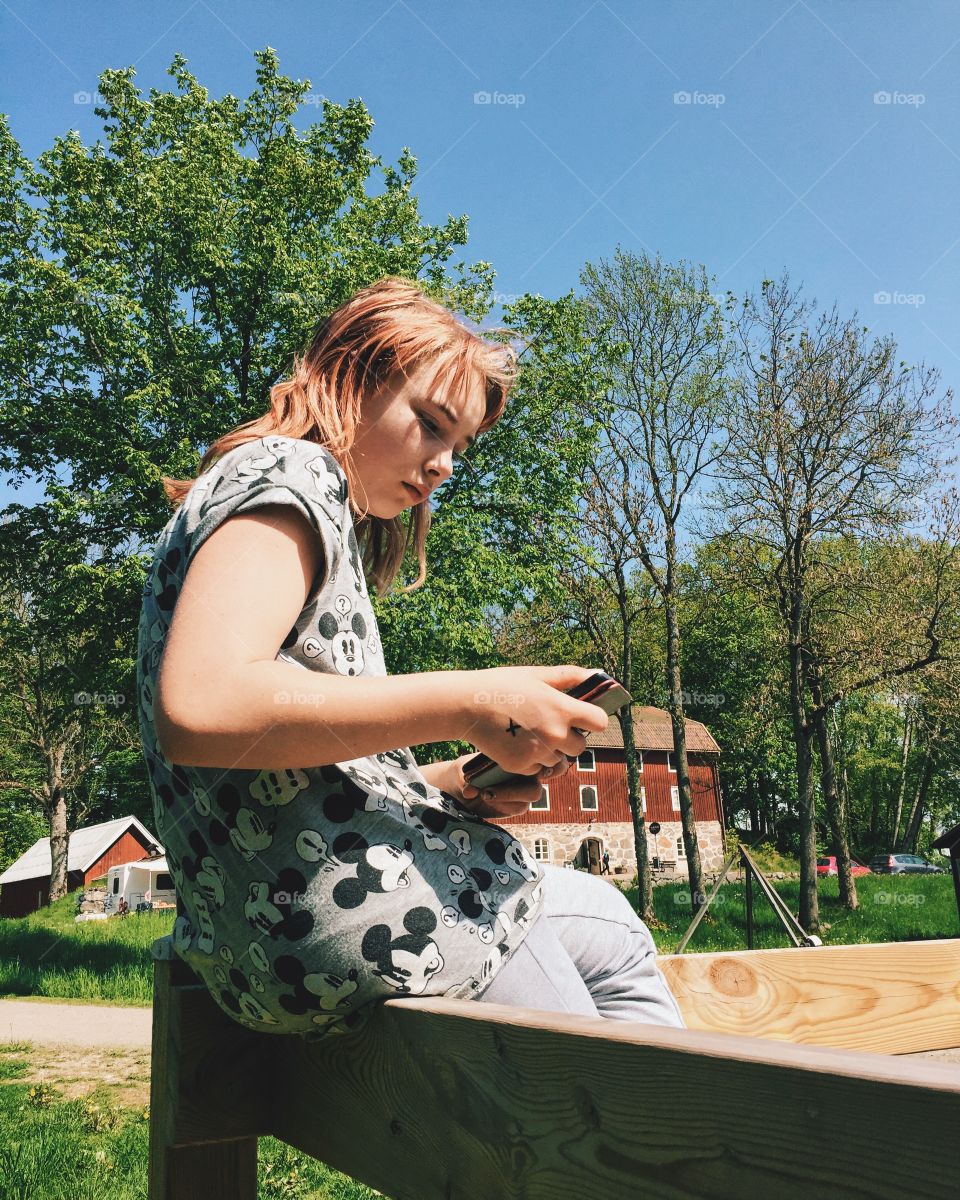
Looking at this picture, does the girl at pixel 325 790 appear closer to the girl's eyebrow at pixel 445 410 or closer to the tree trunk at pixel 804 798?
the girl's eyebrow at pixel 445 410

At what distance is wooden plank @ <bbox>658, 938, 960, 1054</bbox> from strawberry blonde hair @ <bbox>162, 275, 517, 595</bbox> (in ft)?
4.07

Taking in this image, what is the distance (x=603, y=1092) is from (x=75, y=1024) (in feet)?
36.4

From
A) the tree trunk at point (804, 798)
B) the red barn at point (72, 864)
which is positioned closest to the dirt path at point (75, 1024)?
the tree trunk at point (804, 798)

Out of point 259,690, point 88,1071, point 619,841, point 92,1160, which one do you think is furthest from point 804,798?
point 619,841

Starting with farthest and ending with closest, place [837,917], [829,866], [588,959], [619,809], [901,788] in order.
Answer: [901,788] → [829,866] → [619,809] → [837,917] → [588,959]

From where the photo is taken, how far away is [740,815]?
57.7m

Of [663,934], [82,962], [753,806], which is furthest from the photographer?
[753,806]

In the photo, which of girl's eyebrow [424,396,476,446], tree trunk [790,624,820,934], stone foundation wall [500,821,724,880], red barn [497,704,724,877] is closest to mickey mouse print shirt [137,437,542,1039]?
girl's eyebrow [424,396,476,446]

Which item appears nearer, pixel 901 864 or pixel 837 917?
pixel 837 917

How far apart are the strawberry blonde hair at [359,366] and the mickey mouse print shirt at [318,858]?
17 cm

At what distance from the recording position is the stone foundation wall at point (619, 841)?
45594mm

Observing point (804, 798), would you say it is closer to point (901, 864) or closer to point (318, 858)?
point (318, 858)

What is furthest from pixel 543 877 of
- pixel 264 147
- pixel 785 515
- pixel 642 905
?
pixel 642 905

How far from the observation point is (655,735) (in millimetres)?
52406
